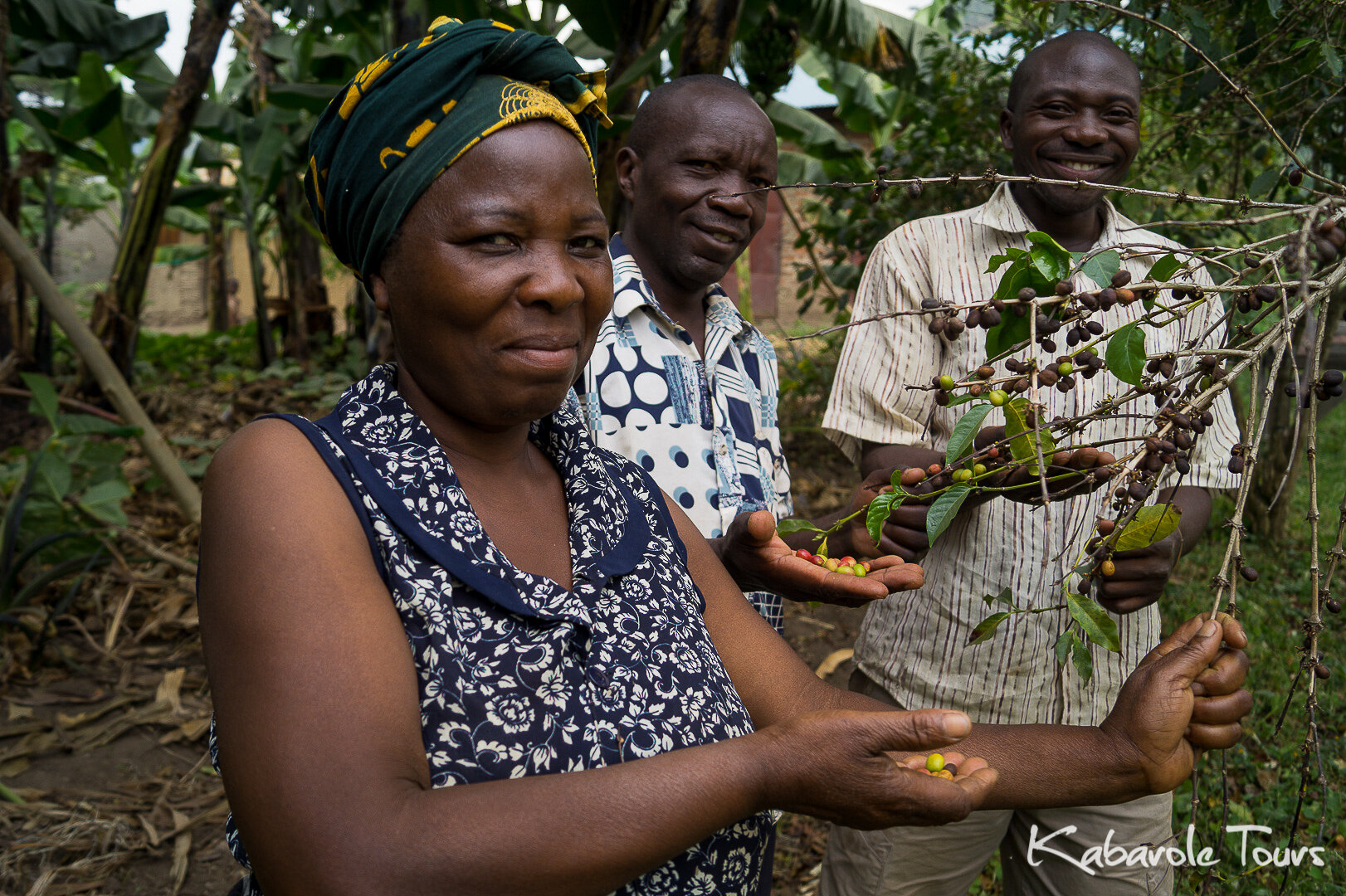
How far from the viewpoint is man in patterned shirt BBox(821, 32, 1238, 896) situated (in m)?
2.07

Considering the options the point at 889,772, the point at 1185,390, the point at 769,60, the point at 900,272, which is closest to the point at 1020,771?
the point at 889,772

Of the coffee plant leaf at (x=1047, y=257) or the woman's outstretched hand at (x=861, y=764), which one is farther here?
the coffee plant leaf at (x=1047, y=257)

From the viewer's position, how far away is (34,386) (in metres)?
4.12

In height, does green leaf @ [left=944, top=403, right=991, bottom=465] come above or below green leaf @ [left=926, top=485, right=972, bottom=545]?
above

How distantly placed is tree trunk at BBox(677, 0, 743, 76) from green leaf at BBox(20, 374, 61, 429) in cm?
296

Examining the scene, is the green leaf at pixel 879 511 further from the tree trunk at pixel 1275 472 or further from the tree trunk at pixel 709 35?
the tree trunk at pixel 1275 472

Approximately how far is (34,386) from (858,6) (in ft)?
17.7

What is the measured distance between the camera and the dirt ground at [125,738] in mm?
2900

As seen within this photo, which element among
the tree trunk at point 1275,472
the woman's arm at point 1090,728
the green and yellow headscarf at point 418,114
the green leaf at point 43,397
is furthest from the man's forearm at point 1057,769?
the tree trunk at point 1275,472

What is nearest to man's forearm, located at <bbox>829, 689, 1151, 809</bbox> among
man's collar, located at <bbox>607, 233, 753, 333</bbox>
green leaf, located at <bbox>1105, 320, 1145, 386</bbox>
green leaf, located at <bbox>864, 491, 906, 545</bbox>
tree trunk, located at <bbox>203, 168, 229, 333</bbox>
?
green leaf, located at <bbox>864, 491, 906, 545</bbox>

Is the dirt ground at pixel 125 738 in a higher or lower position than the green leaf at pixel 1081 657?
lower

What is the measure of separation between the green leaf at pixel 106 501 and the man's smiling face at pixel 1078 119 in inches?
146

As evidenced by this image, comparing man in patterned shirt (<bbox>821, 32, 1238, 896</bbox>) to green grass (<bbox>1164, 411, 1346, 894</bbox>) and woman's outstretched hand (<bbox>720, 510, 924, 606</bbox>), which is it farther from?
woman's outstretched hand (<bbox>720, 510, 924, 606</bbox>)

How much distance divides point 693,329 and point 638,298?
0.25m
